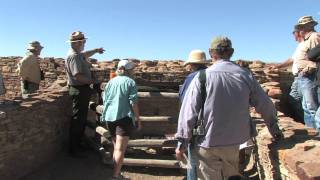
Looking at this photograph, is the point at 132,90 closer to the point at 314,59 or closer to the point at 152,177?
the point at 152,177

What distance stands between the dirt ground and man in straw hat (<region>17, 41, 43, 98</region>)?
197 centimetres

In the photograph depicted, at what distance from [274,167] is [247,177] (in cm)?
204

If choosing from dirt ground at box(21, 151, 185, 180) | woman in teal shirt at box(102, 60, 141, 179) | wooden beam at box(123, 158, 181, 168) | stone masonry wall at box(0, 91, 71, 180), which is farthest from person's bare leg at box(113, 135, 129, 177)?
stone masonry wall at box(0, 91, 71, 180)

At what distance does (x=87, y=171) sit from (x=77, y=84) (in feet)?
4.75

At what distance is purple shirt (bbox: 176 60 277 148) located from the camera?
431 centimetres

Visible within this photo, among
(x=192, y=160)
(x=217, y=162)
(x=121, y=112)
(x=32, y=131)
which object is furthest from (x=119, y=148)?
(x=217, y=162)

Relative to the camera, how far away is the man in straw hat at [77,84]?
26.2 feet

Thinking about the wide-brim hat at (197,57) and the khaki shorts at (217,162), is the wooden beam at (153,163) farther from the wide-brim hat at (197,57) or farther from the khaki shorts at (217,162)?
the khaki shorts at (217,162)

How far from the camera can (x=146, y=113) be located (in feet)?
30.3

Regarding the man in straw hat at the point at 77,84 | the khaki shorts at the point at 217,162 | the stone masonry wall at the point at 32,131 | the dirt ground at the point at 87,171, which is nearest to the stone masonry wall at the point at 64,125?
the stone masonry wall at the point at 32,131

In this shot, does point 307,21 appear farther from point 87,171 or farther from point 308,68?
point 87,171

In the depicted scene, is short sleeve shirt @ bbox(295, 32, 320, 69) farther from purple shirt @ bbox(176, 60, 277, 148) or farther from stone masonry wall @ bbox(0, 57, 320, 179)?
purple shirt @ bbox(176, 60, 277, 148)

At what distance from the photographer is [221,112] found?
432cm

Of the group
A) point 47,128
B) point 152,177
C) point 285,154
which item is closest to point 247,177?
point 152,177
